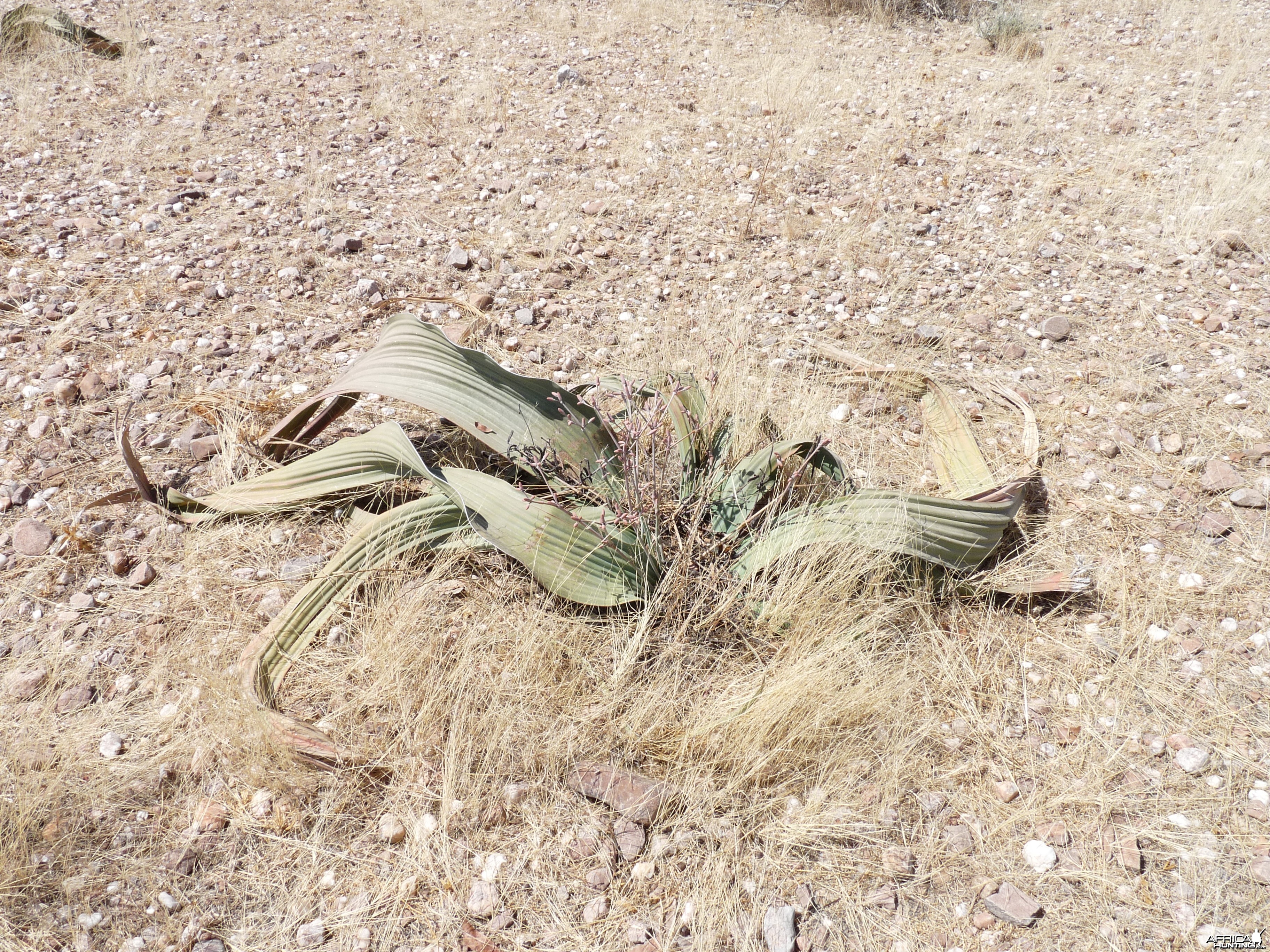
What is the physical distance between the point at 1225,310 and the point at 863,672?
238 cm

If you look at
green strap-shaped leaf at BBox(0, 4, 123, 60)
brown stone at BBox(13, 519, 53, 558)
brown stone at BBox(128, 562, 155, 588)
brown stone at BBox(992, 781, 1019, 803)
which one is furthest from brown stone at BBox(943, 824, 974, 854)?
green strap-shaped leaf at BBox(0, 4, 123, 60)

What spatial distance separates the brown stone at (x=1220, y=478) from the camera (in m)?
2.51

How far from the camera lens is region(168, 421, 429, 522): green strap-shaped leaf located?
224 cm

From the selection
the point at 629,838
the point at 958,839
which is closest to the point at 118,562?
the point at 629,838

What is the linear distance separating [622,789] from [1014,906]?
2.67 feet

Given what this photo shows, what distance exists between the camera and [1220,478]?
8.32ft

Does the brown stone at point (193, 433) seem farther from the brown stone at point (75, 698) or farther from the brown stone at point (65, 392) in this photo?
the brown stone at point (75, 698)

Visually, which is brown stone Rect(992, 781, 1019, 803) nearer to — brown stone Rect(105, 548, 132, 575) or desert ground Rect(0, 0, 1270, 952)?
desert ground Rect(0, 0, 1270, 952)

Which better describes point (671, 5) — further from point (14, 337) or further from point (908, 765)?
point (908, 765)

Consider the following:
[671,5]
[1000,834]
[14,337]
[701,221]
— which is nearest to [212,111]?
[14,337]

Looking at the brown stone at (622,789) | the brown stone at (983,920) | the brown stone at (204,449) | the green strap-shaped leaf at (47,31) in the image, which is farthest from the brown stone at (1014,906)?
the green strap-shaped leaf at (47,31)

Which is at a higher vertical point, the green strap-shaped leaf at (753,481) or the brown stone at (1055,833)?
the green strap-shaped leaf at (753,481)

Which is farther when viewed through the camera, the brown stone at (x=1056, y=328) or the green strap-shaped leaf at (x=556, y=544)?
the brown stone at (x=1056, y=328)

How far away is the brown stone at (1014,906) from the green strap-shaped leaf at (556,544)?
0.98 metres
